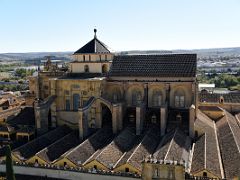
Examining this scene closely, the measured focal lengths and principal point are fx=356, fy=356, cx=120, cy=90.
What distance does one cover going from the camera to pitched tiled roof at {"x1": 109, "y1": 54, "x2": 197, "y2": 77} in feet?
147

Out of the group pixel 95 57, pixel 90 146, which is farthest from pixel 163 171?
pixel 95 57

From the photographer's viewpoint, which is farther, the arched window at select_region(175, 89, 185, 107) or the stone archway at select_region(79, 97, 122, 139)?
the arched window at select_region(175, 89, 185, 107)

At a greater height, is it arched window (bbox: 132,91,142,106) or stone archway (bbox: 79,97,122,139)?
arched window (bbox: 132,91,142,106)

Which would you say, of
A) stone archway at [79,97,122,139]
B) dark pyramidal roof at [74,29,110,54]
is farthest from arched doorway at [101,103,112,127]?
dark pyramidal roof at [74,29,110,54]

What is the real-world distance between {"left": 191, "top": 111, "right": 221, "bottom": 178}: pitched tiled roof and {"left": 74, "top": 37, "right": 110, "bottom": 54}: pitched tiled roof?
50.8ft

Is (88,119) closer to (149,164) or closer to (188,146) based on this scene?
(188,146)

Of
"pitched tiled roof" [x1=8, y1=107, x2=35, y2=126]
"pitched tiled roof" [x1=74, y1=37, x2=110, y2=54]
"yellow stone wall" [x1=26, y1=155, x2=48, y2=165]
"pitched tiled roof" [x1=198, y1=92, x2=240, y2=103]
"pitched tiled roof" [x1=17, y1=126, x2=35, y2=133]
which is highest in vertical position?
"pitched tiled roof" [x1=74, y1=37, x2=110, y2=54]

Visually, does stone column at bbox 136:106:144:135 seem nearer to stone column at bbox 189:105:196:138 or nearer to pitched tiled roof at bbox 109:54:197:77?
stone column at bbox 189:105:196:138

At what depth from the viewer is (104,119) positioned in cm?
4509

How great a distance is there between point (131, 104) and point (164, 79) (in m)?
5.35

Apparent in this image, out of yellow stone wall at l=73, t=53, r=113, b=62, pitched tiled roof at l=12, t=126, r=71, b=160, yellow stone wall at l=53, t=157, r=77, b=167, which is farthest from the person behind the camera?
yellow stone wall at l=73, t=53, r=113, b=62

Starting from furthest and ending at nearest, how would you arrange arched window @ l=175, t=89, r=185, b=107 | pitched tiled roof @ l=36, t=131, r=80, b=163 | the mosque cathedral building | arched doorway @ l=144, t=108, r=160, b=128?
1. arched window @ l=175, t=89, r=185, b=107
2. arched doorway @ l=144, t=108, r=160, b=128
3. pitched tiled roof @ l=36, t=131, r=80, b=163
4. the mosque cathedral building

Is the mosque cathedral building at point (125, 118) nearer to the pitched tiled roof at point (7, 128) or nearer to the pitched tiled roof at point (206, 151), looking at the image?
the pitched tiled roof at point (206, 151)

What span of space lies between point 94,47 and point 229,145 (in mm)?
21572
